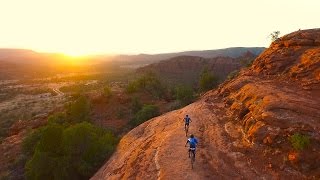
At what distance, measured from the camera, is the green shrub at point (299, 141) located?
66.8 ft

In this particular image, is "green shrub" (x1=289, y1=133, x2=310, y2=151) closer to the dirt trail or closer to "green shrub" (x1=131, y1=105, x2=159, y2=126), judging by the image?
the dirt trail

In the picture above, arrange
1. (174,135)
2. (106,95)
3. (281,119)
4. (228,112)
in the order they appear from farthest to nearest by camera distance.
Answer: (106,95)
(228,112)
(174,135)
(281,119)

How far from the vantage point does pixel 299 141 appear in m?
20.5

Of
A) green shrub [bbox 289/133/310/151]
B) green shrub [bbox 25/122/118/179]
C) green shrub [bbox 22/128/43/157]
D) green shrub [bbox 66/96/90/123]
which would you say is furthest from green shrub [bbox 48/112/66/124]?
green shrub [bbox 289/133/310/151]

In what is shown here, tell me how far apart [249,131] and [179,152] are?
4569mm

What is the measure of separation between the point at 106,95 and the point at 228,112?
104 ft

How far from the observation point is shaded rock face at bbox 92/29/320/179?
813 inches

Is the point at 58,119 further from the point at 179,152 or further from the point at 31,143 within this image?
the point at 179,152

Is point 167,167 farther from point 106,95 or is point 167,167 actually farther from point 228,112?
point 106,95

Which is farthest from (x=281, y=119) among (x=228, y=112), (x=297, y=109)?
(x=228, y=112)

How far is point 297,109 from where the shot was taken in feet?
76.9

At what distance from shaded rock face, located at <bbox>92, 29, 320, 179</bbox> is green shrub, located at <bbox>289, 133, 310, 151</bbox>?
174mm

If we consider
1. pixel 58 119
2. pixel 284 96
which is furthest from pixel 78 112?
pixel 284 96

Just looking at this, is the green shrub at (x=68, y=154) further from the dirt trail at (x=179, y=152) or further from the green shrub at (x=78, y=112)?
the green shrub at (x=78, y=112)
